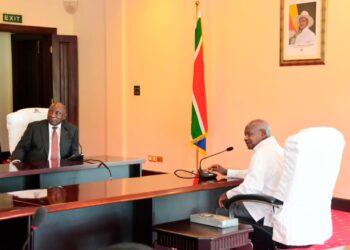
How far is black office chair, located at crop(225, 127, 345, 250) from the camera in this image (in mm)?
3645

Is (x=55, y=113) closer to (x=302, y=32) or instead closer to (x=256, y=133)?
(x=256, y=133)

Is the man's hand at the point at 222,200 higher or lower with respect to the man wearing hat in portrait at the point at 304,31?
lower

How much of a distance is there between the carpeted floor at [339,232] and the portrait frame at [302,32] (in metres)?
1.59

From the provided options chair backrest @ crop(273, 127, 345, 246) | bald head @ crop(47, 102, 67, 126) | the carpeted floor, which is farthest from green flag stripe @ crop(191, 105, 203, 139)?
chair backrest @ crop(273, 127, 345, 246)

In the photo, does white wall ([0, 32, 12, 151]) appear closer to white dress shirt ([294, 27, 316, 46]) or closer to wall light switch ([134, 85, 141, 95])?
wall light switch ([134, 85, 141, 95])

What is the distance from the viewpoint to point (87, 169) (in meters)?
4.98

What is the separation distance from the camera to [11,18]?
28.1 ft

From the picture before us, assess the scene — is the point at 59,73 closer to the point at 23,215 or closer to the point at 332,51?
the point at 332,51

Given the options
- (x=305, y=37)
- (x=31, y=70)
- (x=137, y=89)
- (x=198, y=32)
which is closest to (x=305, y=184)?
(x=305, y=37)

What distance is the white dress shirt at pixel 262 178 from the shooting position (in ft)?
12.8

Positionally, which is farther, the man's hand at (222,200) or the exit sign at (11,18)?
the exit sign at (11,18)

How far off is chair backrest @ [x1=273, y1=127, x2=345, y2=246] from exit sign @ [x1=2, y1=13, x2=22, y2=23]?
5.98 meters

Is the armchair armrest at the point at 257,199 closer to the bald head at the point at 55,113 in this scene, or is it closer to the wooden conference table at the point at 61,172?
the wooden conference table at the point at 61,172

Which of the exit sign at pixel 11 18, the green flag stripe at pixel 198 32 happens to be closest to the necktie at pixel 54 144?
the green flag stripe at pixel 198 32
